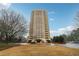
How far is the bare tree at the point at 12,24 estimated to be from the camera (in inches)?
141

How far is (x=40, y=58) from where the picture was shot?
3479 millimetres

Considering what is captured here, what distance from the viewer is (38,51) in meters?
3.52

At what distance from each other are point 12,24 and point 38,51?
549 millimetres

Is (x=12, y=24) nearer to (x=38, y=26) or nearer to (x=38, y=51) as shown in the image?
(x=38, y=26)

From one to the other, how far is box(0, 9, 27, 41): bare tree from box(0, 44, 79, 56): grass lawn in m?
0.20

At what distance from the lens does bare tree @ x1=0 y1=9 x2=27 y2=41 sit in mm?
3576

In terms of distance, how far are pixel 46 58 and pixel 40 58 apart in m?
0.09

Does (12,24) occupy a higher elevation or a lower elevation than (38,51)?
higher

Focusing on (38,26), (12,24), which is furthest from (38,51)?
(12,24)

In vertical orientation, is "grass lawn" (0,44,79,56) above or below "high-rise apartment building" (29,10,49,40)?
below

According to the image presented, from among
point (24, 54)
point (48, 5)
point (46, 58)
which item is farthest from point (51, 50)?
point (48, 5)

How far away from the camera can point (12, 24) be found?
11.8 feet

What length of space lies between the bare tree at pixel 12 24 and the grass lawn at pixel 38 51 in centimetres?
20

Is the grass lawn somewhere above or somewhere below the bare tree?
below
